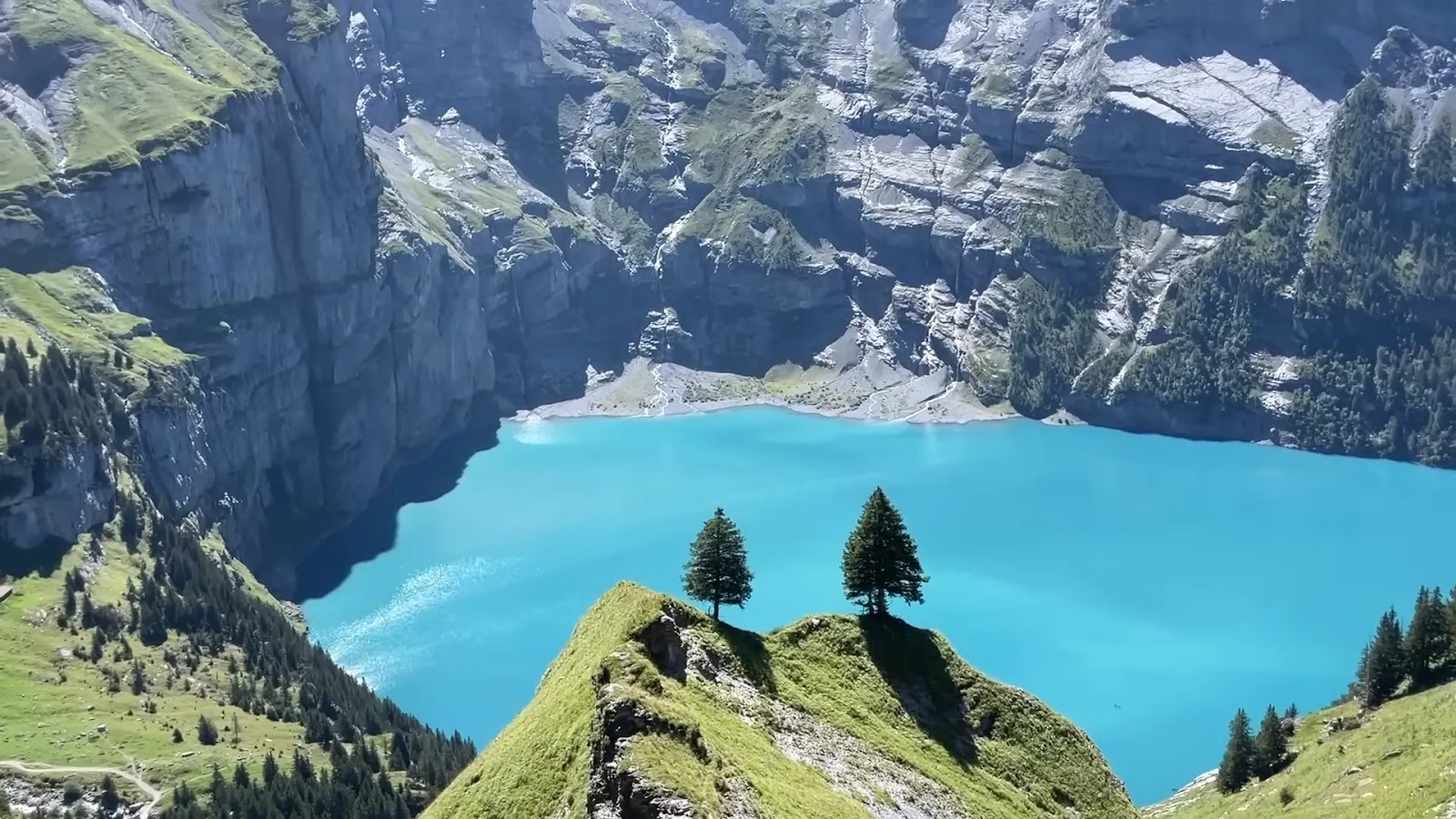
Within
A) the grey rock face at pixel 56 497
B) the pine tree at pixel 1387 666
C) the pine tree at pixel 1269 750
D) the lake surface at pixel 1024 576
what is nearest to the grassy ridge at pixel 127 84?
the grey rock face at pixel 56 497

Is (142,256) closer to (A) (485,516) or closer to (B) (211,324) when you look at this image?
(B) (211,324)

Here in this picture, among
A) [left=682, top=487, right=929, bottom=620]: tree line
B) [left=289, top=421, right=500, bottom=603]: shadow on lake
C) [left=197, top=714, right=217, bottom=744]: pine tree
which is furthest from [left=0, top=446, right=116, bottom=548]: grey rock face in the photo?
[left=682, top=487, right=929, bottom=620]: tree line

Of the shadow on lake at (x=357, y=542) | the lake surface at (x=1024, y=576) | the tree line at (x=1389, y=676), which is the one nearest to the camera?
the tree line at (x=1389, y=676)

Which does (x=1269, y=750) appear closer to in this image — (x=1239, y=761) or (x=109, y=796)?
(x=1239, y=761)

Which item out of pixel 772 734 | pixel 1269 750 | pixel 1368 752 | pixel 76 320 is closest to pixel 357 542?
pixel 76 320

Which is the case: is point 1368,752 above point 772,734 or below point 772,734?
below

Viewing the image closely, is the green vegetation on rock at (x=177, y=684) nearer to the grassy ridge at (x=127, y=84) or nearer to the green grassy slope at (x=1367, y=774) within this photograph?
the grassy ridge at (x=127, y=84)
